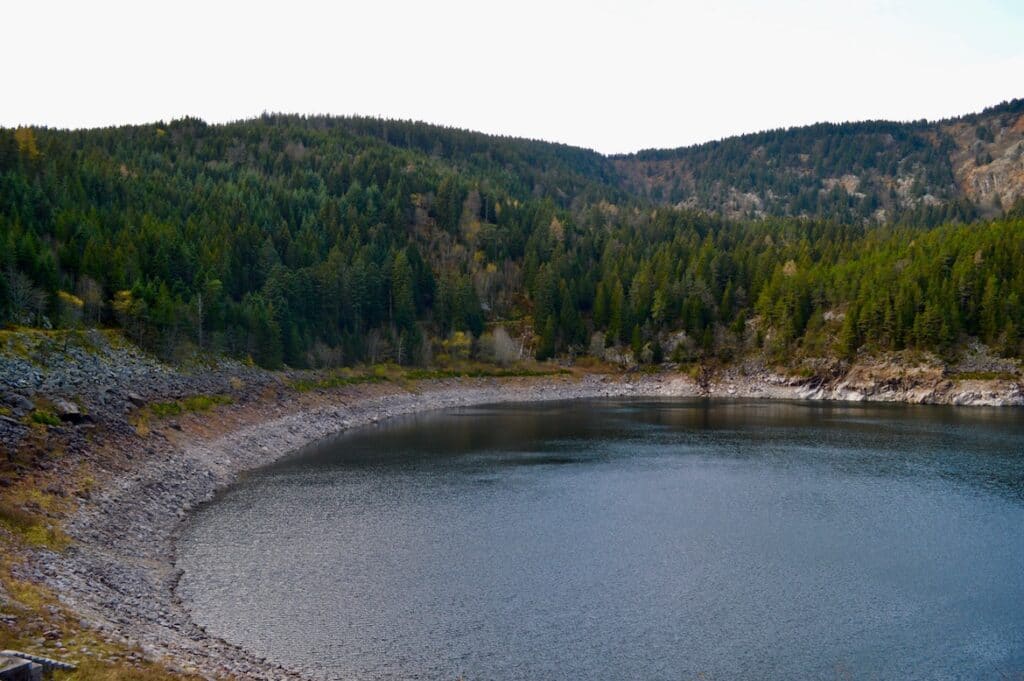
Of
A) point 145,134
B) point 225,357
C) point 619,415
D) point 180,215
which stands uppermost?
point 145,134

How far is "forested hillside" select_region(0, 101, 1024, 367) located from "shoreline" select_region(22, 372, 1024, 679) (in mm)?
9848

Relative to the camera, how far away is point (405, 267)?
122 metres

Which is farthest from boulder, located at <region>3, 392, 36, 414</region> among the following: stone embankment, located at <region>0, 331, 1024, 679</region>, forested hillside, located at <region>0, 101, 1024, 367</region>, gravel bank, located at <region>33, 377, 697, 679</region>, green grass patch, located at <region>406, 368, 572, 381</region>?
green grass patch, located at <region>406, 368, 572, 381</region>

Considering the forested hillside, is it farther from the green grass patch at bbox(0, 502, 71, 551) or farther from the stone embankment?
the green grass patch at bbox(0, 502, 71, 551)

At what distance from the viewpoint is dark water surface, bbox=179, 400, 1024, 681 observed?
23484mm

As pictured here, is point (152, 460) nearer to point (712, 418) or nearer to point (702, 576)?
point (702, 576)

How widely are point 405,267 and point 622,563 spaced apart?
94.8 m

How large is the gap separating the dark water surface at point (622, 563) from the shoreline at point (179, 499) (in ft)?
4.71

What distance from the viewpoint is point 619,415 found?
90.2 metres

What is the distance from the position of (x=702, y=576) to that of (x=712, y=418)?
2311 inches

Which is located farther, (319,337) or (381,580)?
(319,337)

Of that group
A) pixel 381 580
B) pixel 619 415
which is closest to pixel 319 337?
pixel 619 415

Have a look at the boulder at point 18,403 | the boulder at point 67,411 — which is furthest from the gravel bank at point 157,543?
the boulder at point 18,403

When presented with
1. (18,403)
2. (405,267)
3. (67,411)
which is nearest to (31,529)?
(18,403)
